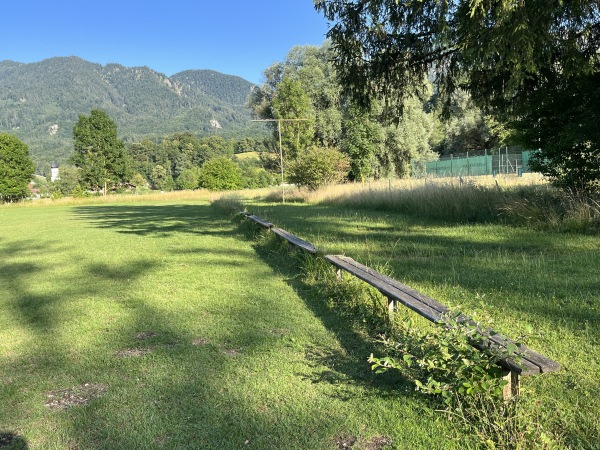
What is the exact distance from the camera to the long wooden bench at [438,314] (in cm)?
199

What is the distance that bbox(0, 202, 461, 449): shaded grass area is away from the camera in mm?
2211

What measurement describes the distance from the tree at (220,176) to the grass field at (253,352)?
44.1m

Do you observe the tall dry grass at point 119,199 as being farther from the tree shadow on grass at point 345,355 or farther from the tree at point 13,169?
the tree shadow on grass at point 345,355

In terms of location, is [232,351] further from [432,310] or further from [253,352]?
[432,310]

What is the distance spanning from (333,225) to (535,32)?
6.49m

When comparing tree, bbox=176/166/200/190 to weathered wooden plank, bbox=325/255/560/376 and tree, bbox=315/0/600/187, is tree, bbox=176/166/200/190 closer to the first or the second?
tree, bbox=315/0/600/187

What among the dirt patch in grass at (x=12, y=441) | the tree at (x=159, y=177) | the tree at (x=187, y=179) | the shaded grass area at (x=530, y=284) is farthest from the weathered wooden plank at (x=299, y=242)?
the tree at (x=159, y=177)

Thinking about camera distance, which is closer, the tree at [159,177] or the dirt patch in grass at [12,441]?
the dirt patch in grass at [12,441]

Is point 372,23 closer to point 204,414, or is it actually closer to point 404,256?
point 404,256

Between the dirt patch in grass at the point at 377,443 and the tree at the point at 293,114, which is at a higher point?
the tree at the point at 293,114

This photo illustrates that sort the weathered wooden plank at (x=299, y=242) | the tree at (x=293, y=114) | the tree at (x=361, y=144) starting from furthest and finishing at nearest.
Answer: the tree at (x=293, y=114)
the tree at (x=361, y=144)
the weathered wooden plank at (x=299, y=242)

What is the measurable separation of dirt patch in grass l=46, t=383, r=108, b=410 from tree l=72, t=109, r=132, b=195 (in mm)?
49179

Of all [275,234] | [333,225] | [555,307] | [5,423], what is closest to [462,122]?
[333,225]

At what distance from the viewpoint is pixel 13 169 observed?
43.1 m
